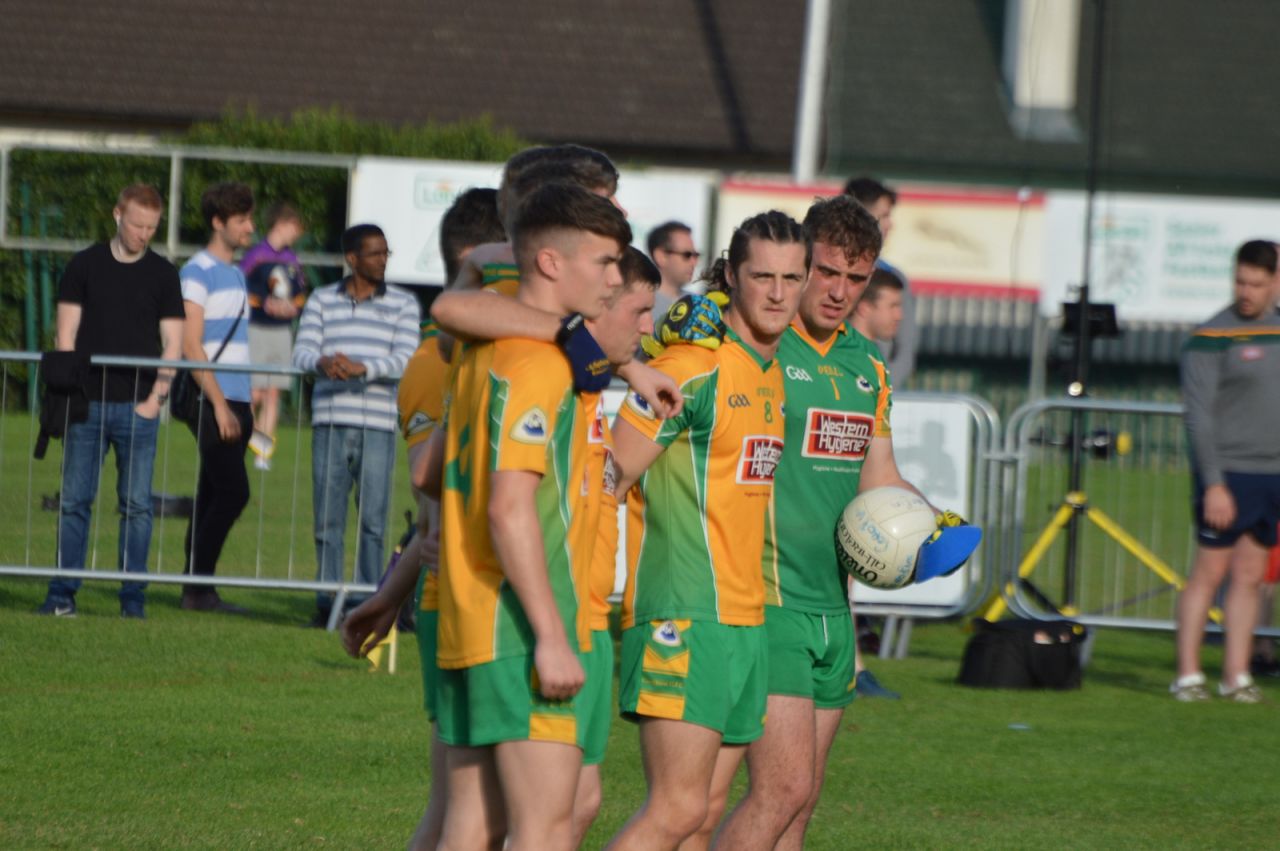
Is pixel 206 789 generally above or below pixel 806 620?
below

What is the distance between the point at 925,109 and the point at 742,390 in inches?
1023

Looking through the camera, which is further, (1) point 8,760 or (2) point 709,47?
(2) point 709,47

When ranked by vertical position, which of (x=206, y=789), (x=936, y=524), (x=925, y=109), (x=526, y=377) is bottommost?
(x=206, y=789)

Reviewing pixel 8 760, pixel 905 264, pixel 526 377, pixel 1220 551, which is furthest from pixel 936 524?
pixel 905 264

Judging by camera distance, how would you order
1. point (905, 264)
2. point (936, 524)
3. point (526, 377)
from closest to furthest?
point (526, 377) → point (936, 524) → point (905, 264)

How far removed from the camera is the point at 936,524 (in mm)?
5832

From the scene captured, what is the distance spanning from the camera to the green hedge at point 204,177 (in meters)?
22.4

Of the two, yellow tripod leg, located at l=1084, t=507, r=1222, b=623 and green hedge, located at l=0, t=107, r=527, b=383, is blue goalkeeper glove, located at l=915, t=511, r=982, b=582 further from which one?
green hedge, located at l=0, t=107, r=527, b=383

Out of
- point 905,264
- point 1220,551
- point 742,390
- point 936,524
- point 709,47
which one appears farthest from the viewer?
point 709,47

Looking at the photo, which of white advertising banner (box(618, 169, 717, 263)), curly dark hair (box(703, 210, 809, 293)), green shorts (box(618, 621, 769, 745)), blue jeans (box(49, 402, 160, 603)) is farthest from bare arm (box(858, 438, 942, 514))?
white advertising banner (box(618, 169, 717, 263))

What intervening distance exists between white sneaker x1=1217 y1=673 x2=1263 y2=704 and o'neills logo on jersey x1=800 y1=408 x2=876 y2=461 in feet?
16.7

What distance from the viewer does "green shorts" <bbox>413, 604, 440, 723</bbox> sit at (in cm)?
439

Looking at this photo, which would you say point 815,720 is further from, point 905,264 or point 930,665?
point 905,264

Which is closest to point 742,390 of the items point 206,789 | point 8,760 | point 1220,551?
point 206,789
